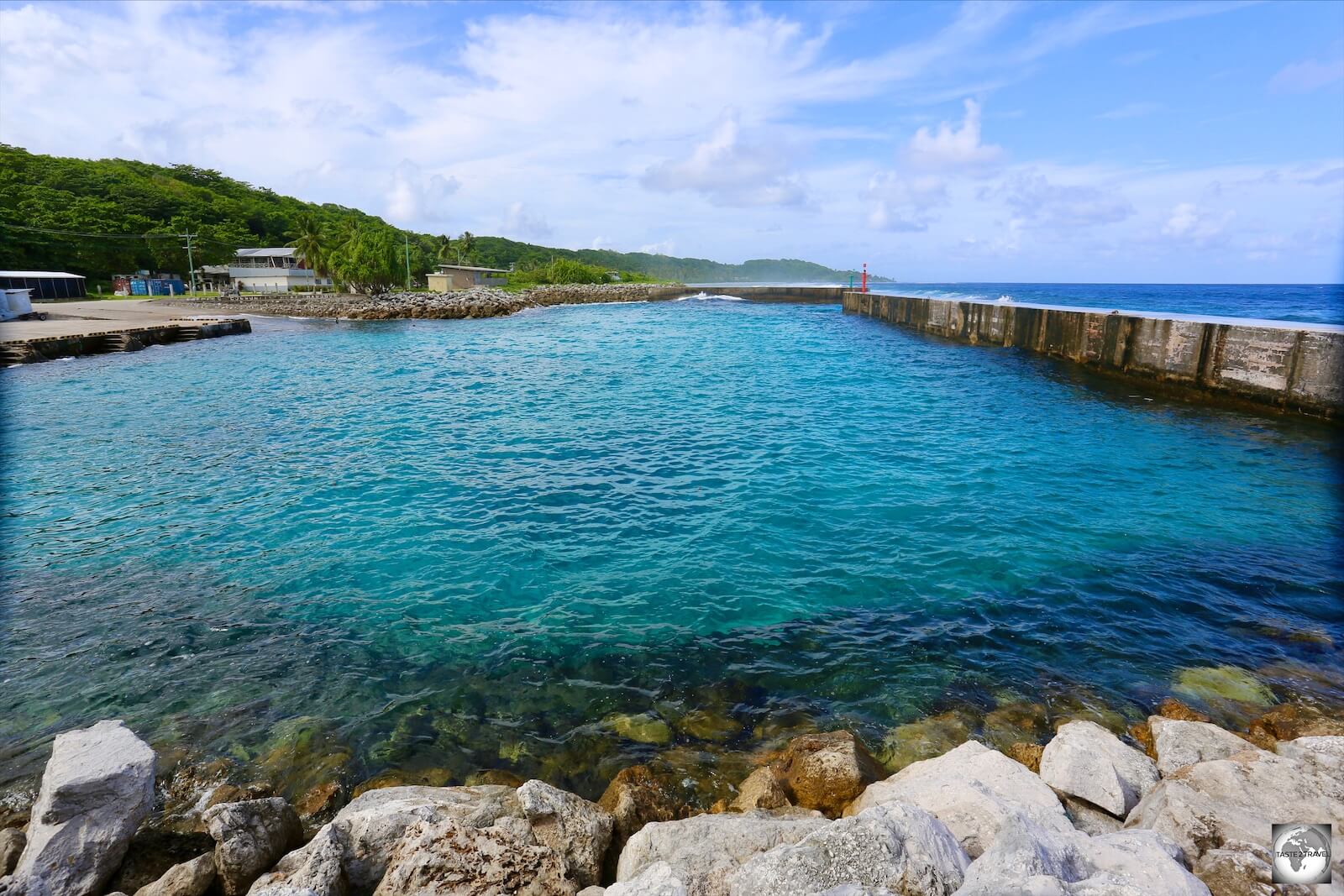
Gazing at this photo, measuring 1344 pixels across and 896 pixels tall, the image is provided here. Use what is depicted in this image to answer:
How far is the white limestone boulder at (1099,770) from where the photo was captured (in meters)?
5.17

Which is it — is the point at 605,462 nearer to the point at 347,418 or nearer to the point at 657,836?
the point at 347,418

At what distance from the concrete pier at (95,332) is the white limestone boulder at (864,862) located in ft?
130

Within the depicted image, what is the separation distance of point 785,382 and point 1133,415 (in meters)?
12.3

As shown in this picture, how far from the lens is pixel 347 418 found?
20.5m

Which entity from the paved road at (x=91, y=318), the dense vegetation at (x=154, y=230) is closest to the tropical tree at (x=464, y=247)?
the dense vegetation at (x=154, y=230)

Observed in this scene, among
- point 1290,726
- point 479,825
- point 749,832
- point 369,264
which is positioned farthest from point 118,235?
point 1290,726

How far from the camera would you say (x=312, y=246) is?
281 feet

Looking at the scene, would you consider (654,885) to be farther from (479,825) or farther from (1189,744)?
(1189,744)

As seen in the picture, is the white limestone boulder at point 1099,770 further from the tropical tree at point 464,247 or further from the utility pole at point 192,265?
the tropical tree at point 464,247

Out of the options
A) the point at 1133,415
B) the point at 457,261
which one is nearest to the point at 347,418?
the point at 1133,415

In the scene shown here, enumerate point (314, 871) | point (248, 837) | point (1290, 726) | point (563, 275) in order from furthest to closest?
point (563, 275) < point (1290, 726) < point (248, 837) < point (314, 871)

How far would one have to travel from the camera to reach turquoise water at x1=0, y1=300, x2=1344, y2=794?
7.01 m

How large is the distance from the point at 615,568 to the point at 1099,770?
6.59 meters

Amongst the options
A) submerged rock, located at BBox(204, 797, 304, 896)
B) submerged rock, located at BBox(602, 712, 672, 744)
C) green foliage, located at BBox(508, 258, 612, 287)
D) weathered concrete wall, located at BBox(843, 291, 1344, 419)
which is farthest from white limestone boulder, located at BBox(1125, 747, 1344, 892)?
green foliage, located at BBox(508, 258, 612, 287)
